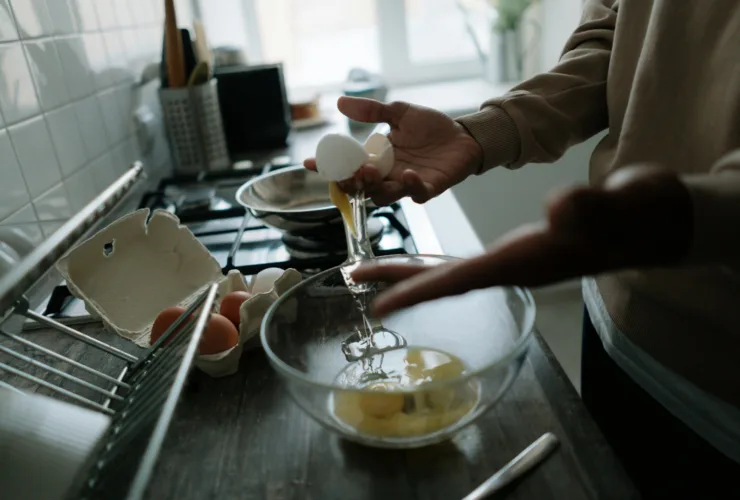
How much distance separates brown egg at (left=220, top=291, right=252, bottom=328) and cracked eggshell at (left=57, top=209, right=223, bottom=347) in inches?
2.7

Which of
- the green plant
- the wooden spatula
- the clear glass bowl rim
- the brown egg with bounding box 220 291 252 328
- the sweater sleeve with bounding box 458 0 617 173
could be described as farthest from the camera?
the green plant

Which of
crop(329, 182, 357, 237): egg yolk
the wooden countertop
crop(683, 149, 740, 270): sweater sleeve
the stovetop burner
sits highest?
crop(683, 149, 740, 270): sweater sleeve

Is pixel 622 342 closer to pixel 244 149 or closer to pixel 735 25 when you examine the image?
pixel 735 25

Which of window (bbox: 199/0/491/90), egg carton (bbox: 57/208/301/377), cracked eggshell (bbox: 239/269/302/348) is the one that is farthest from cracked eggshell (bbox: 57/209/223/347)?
window (bbox: 199/0/491/90)

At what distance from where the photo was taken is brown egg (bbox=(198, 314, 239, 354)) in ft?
1.83

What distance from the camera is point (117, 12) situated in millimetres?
1181

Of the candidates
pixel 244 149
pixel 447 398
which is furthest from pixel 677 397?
pixel 244 149

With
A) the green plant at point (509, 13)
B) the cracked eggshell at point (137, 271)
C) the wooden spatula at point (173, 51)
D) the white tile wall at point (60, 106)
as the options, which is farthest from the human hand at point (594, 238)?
the green plant at point (509, 13)

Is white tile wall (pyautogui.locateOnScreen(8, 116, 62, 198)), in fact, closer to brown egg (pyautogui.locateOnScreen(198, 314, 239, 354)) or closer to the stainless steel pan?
the stainless steel pan

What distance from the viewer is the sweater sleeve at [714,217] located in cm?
30

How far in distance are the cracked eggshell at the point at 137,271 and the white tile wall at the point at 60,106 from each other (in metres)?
0.14

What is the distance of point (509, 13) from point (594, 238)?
1.86m

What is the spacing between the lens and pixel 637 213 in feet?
0.91

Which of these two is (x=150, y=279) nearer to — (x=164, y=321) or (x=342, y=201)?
(x=164, y=321)
